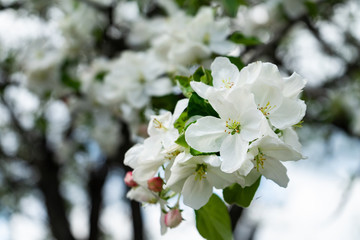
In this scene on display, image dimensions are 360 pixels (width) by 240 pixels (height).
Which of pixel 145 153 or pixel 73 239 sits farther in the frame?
pixel 73 239

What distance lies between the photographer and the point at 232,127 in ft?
2.60

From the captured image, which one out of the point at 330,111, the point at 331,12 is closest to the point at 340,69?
the point at 330,111

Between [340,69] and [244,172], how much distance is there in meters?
3.16

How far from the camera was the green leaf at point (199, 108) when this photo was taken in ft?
2.78

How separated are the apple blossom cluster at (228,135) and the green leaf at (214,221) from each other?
103 mm

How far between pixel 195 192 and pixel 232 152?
15 centimetres

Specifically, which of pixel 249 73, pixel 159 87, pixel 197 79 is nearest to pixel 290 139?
pixel 249 73

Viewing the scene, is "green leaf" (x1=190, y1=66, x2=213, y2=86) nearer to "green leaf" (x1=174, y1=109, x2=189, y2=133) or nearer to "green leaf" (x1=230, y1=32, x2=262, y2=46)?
"green leaf" (x1=174, y1=109, x2=189, y2=133)

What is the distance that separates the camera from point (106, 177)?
4.59m

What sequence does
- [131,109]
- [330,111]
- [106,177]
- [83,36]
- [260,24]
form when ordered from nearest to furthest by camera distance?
[131,109] → [83,36] → [260,24] → [330,111] → [106,177]

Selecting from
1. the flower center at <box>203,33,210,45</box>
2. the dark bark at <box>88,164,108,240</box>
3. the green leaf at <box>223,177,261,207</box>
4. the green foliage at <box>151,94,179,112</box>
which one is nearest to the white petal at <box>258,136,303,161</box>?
the green leaf at <box>223,177,261,207</box>

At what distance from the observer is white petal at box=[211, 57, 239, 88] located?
0.85 m

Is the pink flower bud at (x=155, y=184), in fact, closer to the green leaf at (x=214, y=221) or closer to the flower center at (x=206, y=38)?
the green leaf at (x=214, y=221)

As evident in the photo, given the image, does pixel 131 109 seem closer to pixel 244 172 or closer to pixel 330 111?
pixel 244 172
